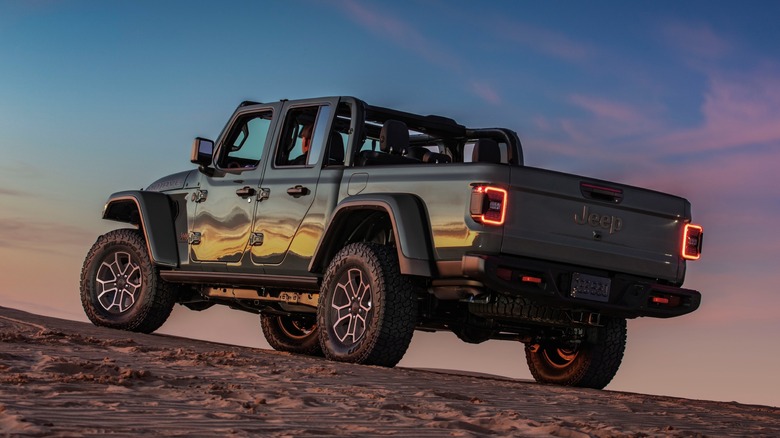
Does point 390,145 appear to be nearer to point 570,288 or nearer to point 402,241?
point 402,241

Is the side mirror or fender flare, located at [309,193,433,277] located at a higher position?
the side mirror

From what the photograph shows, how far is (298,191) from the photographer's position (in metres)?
9.24

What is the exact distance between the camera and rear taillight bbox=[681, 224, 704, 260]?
883 cm

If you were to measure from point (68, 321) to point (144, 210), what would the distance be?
1745 millimetres

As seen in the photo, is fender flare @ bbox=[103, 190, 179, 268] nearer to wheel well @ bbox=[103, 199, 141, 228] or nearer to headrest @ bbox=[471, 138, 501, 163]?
wheel well @ bbox=[103, 199, 141, 228]

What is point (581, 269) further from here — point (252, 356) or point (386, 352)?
point (252, 356)

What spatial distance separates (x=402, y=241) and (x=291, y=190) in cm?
150

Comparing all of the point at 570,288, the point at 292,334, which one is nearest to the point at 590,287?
the point at 570,288

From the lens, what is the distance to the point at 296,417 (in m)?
5.12

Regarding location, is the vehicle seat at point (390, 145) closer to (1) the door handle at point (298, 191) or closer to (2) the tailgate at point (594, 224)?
(1) the door handle at point (298, 191)

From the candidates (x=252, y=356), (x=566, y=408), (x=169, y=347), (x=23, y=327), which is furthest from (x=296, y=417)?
(x=23, y=327)

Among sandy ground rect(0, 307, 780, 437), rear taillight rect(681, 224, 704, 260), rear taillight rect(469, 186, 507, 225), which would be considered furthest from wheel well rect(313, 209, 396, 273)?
rear taillight rect(681, 224, 704, 260)

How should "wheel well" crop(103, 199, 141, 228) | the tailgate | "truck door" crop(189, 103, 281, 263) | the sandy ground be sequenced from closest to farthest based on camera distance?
the sandy ground
the tailgate
"truck door" crop(189, 103, 281, 263)
"wheel well" crop(103, 199, 141, 228)

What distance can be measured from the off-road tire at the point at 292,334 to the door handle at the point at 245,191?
2044 mm
